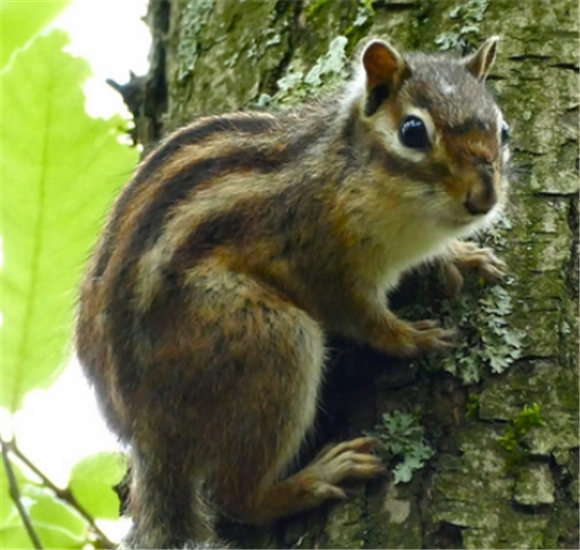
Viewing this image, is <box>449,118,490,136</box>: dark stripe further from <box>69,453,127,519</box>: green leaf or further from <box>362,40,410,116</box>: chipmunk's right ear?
<box>69,453,127,519</box>: green leaf

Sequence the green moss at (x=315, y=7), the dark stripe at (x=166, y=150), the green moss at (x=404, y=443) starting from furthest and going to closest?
the green moss at (x=315, y=7) → the dark stripe at (x=166, y=150) → the green moss at (x=404, y=443)

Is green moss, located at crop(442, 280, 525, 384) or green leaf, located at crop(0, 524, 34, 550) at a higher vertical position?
green moss, located at crop(442, 280, 525, 384)

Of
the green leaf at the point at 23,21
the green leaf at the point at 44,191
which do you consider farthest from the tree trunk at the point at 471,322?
the green leaf at the point at 23,21

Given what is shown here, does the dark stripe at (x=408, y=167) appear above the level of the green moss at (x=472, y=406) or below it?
above

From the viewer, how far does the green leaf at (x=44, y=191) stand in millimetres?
2719

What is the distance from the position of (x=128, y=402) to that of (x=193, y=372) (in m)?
0.25

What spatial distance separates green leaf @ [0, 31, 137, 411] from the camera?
272 centimetres

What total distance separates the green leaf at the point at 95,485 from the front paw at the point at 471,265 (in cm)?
140

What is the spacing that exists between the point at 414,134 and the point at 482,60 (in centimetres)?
38

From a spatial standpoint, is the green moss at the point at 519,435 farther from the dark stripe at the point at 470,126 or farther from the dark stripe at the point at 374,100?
the dark stripe at the point at 374,100

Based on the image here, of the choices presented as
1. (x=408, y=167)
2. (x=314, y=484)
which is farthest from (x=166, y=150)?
(x=314, y=484)

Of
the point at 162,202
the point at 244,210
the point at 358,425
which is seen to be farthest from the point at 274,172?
the point at 358,425

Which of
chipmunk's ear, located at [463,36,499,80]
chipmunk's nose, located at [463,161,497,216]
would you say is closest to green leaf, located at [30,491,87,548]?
chipmunk's nose, located at [463,161,497,216]

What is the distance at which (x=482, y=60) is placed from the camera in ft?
12.2
